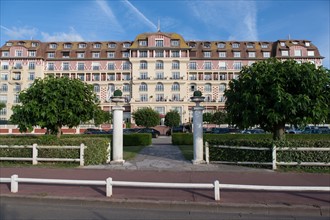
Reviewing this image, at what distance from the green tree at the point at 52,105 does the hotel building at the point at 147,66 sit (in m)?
49.2

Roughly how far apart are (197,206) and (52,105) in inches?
380

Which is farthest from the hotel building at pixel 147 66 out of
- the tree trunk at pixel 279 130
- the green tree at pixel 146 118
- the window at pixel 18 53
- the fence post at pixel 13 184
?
the fence post at pixel 13 184

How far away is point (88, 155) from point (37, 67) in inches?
2419

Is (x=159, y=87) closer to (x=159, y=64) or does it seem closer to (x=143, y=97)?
(x=143, y=97)

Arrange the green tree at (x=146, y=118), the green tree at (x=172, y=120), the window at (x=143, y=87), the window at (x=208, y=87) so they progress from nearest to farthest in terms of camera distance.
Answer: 1. the green tree at (x=146, y=118)
2. the green tree at (x=172, y=120)
3. the window at (x=143, y=87)
4. the window at (x=208, y=87)

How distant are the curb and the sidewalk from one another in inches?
1.0

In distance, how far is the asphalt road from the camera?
549 centimetres

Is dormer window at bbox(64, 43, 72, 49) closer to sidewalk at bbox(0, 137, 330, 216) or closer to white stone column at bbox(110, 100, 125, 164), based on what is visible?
white stone column at bbox(110, 100, 125, 164)

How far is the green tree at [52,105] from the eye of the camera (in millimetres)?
13102

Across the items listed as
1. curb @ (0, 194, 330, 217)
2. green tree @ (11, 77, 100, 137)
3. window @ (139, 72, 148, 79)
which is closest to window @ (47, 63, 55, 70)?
window @ (139, 72, 148, 79)

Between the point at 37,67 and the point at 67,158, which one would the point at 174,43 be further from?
the point at 67,158

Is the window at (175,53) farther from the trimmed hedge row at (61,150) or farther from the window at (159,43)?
the trimmed hedge row at (61,150)

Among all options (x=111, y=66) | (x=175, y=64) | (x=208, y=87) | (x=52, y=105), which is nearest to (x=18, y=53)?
(x=111, y=66)

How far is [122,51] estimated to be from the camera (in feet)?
220
